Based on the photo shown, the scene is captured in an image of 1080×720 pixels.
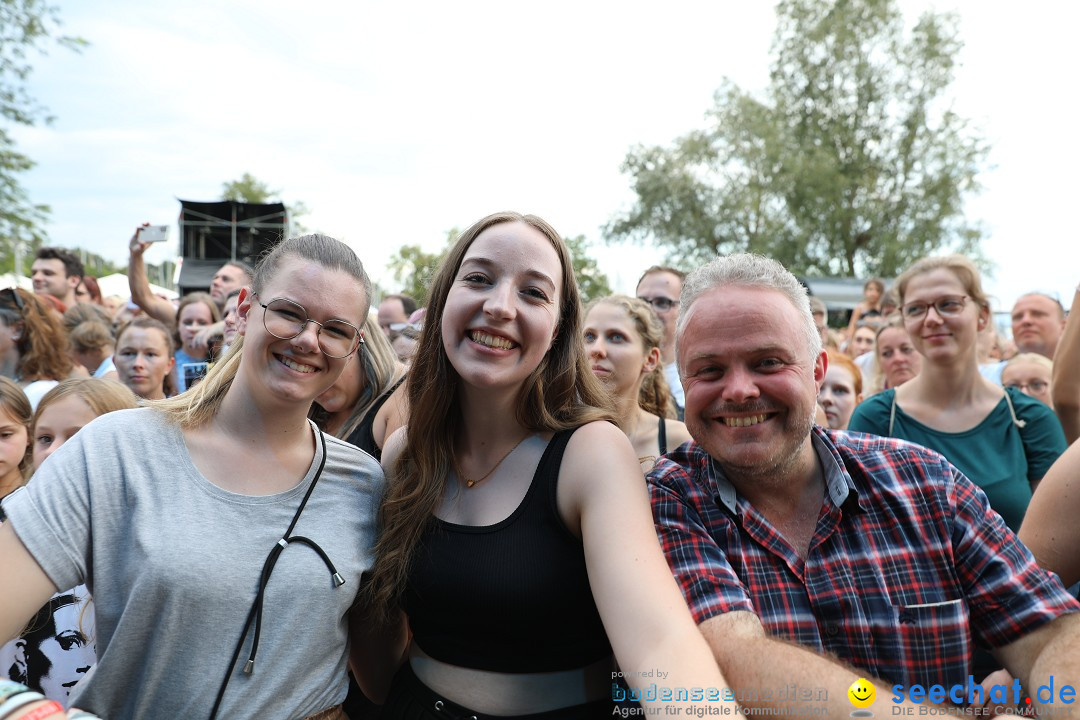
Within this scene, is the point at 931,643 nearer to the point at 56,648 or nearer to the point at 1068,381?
the point at 1068,381

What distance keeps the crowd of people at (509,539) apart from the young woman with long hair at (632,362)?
1.55 metres

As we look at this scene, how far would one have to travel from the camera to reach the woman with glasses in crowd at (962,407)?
3121 millimetres

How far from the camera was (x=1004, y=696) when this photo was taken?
186 cm

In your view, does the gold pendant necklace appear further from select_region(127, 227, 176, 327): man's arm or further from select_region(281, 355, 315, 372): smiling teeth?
select_region(127, 227, 176, 327): man's arm

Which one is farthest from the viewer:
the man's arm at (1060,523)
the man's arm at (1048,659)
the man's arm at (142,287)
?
the man's arm at (142,287)

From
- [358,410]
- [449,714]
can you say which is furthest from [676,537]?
[358,410]

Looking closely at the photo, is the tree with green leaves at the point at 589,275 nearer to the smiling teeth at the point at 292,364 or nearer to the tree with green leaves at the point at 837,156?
the tree with green leaves at the point at 837,156

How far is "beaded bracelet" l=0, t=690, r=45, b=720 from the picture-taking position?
4.40 feet

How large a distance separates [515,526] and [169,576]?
2.64ft

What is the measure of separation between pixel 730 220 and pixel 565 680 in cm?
2696

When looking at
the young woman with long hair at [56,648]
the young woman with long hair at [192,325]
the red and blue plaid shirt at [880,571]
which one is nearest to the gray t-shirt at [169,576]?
the young woman with long hair at [56,648]

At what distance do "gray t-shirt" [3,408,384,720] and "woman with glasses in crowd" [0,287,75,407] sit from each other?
11.6 ft

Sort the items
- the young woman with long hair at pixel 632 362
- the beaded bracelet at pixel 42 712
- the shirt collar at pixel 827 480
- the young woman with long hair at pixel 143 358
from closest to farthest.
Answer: the beaded bracelet at pixel 42 712 < the shirt collar at pixel 827 480 < the young woman with long hair at pixel 632 362 < the young woman with long hair at pixel 143 358

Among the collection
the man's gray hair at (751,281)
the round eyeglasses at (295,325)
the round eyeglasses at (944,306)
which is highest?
the man's gray hair at (751,281)
